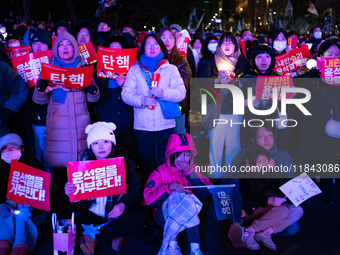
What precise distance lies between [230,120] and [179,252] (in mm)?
1948

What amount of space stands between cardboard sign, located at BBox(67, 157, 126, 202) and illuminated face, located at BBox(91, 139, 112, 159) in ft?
0.44

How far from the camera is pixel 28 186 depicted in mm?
3234

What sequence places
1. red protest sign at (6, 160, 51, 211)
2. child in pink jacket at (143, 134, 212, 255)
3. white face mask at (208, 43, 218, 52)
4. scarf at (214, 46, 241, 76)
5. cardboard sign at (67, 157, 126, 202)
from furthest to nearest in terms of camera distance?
white face mask at (208, 43, 218, 52), scarf at (214, 46, 241, 76), child in pink jacket at (143, 134, 212, 255), red protest sign at (6, 160, 51, 211), cardboard sign at (67, 157, 126, 202)

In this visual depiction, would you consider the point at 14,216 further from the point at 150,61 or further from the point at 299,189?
the point at 299,189

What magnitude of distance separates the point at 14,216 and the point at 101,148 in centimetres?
105

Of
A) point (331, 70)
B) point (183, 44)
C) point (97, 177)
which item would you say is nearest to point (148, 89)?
point (97, 177)

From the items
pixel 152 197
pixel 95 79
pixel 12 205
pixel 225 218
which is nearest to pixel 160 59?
pixel 95 79

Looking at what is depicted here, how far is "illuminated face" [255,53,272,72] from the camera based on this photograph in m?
4.20

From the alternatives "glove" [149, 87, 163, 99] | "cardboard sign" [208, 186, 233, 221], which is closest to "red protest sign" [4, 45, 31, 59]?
"glove" [149, 87, 163, 99]

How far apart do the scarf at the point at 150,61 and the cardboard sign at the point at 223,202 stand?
1529 mm

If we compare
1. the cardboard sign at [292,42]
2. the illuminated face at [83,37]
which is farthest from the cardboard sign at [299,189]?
the cardboard sign at [292,42]

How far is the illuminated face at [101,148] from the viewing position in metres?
3.23

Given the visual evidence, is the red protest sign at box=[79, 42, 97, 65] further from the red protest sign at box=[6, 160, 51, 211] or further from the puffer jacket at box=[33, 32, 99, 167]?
the red protest sign at box=[6, 160, 51, 211]

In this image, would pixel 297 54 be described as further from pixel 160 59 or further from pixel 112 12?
pixel 112 12
